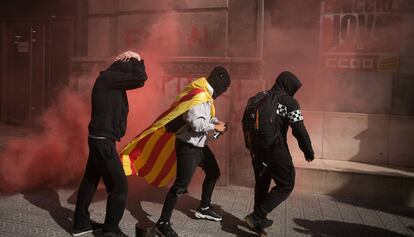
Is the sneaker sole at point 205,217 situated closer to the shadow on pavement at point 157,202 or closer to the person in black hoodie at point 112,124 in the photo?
the shadow on pavement at point 157,202

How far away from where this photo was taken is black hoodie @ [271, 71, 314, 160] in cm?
441

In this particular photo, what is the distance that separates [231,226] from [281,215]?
2.80ft

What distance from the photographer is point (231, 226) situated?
16.4 ft

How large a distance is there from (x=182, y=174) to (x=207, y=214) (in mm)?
872

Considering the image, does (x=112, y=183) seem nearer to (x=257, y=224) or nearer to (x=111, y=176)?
(x=111, y=176)

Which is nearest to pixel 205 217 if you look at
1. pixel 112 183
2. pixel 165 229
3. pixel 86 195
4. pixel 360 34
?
pixel 165 229

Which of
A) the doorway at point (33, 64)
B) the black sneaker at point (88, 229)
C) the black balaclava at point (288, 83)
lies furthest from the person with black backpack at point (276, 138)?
the doorway at point (33, 64)

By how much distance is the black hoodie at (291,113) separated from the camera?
4.41m

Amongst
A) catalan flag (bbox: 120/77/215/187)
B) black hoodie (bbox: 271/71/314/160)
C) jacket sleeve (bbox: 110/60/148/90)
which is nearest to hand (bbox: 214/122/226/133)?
catalan flag (bbox: 120/77/215/187)

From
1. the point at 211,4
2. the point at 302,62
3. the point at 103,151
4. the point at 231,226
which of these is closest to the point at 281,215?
the point at 231,226

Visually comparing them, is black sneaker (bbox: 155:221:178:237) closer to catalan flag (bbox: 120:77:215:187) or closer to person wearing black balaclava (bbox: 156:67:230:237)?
person wearing black balaclava (bbox: 156:67:230:237)

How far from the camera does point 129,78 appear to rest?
436cm

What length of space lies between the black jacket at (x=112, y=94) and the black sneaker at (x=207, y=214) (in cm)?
153

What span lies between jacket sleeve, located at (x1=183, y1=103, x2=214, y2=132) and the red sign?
3.70 meters
